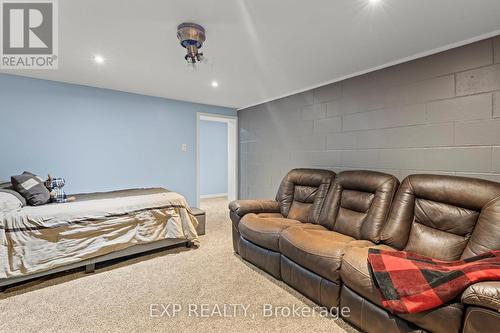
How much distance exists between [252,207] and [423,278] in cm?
186

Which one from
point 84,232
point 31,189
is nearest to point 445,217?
point 84,232

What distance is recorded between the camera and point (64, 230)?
90.2 inches

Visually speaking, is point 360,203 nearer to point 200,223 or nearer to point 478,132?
point 478,132

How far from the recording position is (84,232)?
2387 mm

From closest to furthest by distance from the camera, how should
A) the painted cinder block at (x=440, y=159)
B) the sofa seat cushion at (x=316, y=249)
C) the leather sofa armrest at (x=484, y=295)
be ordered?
the leather sofa armrest at (x=484, y=295), the sofa seat cushion at (x=316, y=249), the painted cinder block at (x=440, y=159)

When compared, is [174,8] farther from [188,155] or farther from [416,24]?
[188,155]

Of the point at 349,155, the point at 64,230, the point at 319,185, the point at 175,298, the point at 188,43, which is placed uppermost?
the point at 188,43

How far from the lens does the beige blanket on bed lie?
6.84 feet

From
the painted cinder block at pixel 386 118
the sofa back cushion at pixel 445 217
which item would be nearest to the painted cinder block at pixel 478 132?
the painted cinder block at pixel 386 118

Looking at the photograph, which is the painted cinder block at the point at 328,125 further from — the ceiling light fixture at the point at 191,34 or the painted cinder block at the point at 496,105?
the ceiling light fixture at the point at 191,34

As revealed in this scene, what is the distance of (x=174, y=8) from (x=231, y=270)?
8.00 ft

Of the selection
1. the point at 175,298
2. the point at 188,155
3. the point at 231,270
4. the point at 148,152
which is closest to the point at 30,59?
the point at 148,152

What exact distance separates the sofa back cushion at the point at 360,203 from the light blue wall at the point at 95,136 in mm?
2820

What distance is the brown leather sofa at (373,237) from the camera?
1274 millimetres
